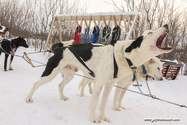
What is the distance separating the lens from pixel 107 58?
215 cm

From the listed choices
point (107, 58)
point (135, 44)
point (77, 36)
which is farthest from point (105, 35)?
point (135, 44)

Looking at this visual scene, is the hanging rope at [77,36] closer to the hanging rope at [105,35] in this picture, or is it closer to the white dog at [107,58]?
the hanging rope at [105,35]

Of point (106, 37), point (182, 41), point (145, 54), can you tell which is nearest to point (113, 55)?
point (145, 54)

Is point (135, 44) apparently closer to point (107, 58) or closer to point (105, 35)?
point (107, 58)

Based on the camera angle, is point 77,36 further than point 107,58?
Yes

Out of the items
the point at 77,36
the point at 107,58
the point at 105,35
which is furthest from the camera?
the point at 77,36

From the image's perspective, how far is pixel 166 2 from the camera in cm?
961

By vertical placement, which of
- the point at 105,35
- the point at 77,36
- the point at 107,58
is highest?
the point at 105,35

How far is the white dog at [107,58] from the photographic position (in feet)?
5.62

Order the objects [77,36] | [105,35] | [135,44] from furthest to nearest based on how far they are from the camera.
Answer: [77,36] → [105,35] → [135,44]

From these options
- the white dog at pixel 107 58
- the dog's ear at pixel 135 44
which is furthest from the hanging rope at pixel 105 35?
the dog's ear at pixel 135 44

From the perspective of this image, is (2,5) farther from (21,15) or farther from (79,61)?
(79,61)

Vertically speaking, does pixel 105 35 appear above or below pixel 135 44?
above

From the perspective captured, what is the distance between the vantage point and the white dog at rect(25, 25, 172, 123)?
67.5 inches
